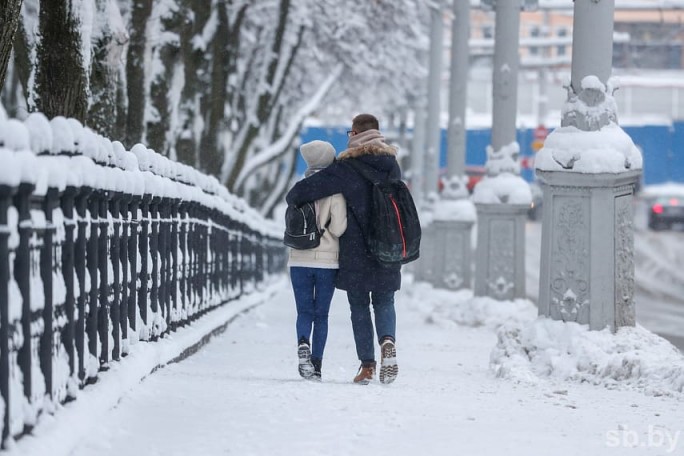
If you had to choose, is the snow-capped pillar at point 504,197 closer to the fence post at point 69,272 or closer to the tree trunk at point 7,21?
the tree trunk at point 7,21

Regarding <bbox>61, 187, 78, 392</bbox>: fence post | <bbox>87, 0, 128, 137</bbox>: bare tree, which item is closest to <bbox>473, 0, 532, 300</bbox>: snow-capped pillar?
<bbox>87, 0, 128, 137</bbox>: bare tree

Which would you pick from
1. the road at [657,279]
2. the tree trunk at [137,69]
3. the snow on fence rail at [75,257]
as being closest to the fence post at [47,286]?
the snow on fence rail at [75,257]

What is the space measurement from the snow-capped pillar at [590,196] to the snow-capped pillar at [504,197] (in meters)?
6.43

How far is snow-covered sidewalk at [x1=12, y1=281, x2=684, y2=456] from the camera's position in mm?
5703

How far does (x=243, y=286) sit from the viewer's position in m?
16.8

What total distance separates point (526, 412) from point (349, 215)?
5.74ft

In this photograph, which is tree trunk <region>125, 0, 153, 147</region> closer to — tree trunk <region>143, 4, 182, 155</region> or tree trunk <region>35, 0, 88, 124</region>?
tree trunk <region>143, 4, 182, 155</region>

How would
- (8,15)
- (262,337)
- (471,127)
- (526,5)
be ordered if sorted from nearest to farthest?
(8,15), (262,337), (526,5), (471,127)

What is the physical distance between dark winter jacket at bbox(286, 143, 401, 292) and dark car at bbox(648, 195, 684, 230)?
39040mm

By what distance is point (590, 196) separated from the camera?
951cm

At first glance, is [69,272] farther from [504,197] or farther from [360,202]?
[504,197]

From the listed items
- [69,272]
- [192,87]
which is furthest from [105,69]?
[192,87]

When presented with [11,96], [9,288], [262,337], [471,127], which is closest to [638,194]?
[471,127]

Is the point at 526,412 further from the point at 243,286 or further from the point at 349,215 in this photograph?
the point at 243,286
